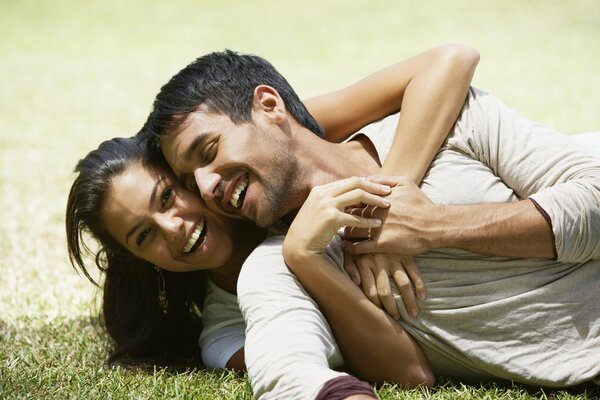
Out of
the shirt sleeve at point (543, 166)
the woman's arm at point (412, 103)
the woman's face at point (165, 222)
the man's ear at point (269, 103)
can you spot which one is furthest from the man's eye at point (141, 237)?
the shirt sleeve at point (543, 166)

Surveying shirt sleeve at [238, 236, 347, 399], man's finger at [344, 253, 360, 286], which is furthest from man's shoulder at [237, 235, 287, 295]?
man's finger at [344, 253, 360, 286]

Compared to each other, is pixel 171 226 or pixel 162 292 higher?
pixel 171 226

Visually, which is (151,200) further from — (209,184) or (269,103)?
(269,103)

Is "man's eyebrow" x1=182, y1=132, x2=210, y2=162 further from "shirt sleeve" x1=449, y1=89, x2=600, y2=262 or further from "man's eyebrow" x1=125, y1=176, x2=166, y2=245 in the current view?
"shirt sleeve" x1=449, y1=89, x2=600, y2=262

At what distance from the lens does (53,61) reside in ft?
56.9

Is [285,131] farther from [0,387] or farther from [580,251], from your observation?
[0,387]

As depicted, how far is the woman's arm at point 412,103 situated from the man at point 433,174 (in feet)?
0.30

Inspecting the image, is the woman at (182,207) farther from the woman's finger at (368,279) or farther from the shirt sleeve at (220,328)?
the woman's finger at (368,279)

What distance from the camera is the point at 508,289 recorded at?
3.57 meters

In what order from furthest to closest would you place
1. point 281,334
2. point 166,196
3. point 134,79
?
point 134,79 < point 166,196 < point 281,334

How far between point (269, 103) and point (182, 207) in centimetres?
61

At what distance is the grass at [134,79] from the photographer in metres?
4.06

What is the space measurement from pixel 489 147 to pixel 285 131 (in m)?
0.88

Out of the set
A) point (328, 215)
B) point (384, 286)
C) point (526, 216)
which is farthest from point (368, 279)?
point (526, 216)
